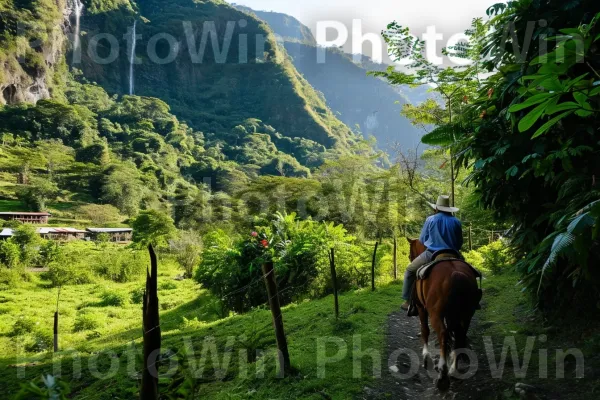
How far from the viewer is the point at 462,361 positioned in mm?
4773

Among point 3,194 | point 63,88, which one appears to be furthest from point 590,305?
point 63,88

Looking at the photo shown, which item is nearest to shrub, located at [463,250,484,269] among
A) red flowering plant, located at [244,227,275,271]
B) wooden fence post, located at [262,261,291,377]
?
red flowering plant, located at [244,227,275,271]

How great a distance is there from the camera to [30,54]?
244ft

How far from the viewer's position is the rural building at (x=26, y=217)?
39.2 meters

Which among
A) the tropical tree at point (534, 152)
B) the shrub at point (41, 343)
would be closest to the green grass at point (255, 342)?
the shrub at point (41, 343)

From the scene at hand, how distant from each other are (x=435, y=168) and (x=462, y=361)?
1711cm

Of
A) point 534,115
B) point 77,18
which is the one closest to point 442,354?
point 534,115

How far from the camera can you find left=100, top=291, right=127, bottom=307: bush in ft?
72.0

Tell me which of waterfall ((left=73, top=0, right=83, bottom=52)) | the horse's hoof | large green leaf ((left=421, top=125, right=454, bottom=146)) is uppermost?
waterfall ((left=73, top=0, right=83, bottom=52))

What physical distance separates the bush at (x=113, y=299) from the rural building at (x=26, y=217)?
79.1 feet

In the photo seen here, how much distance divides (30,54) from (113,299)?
7518 cm

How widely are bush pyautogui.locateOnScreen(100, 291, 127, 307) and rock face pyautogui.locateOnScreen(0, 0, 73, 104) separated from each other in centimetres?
6547

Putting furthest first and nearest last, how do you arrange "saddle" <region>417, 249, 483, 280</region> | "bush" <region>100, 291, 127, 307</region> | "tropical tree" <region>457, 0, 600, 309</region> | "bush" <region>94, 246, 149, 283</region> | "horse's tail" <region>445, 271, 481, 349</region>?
"bush" <region>94, 246, 149, 283</region>
"bush" <region>100, 291, 127, 307</region>
"saddle" <region>417, 249, 483, 280</region>
"horse's tail" <region>445, 271, 481, 349</region>
"tropical tree" <region>457, 0, 600, 309</region>

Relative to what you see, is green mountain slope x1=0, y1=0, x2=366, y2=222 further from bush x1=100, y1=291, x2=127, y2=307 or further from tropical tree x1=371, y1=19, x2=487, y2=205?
tropical tree x1=371, y1=19, x2=487, y2=205
